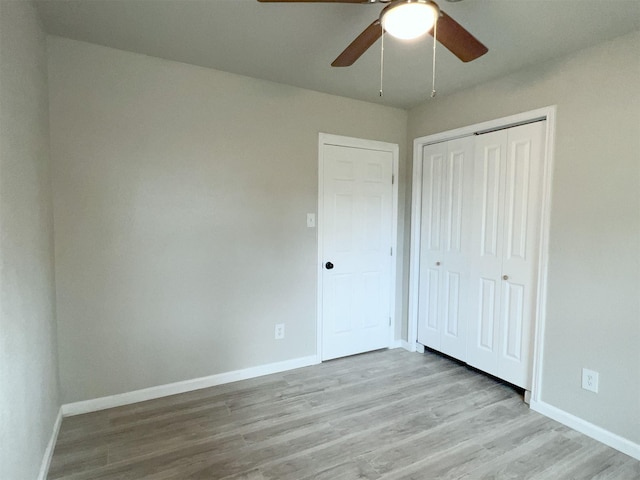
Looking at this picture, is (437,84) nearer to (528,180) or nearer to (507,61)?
Result: (507,61)

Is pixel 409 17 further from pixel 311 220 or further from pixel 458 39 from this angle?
pixel 311 220

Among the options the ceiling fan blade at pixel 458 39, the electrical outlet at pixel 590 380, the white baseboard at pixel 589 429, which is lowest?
the white baseboard at pixel 589 429

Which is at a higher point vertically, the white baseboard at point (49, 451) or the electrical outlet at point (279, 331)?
the electrical outlet at point (279, 331)

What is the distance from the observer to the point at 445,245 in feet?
10.5

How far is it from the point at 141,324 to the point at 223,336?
0.60 meters

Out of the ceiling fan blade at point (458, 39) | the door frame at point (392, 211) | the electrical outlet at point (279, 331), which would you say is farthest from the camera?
the door frame at point (392, 211)

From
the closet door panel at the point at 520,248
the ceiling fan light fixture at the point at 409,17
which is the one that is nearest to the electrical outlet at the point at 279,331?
the closet door panel at the point at 520,248

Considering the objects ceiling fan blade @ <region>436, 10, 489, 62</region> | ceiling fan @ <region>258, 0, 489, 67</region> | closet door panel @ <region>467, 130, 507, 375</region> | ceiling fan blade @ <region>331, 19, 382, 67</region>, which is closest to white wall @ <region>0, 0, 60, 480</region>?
ceiling fan @ <region>258, 0, 489, 67</region>

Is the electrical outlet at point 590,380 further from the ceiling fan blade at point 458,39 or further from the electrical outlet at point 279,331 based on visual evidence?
the electrical outlet at point 279,331

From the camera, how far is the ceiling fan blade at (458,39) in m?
1.47

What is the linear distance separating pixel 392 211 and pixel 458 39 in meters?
2.00

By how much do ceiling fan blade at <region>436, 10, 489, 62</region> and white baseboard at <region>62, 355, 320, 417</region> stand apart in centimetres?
259

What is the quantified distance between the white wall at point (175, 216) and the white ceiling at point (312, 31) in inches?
9.8

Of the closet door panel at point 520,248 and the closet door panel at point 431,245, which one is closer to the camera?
the closet door panel at point 520,248
